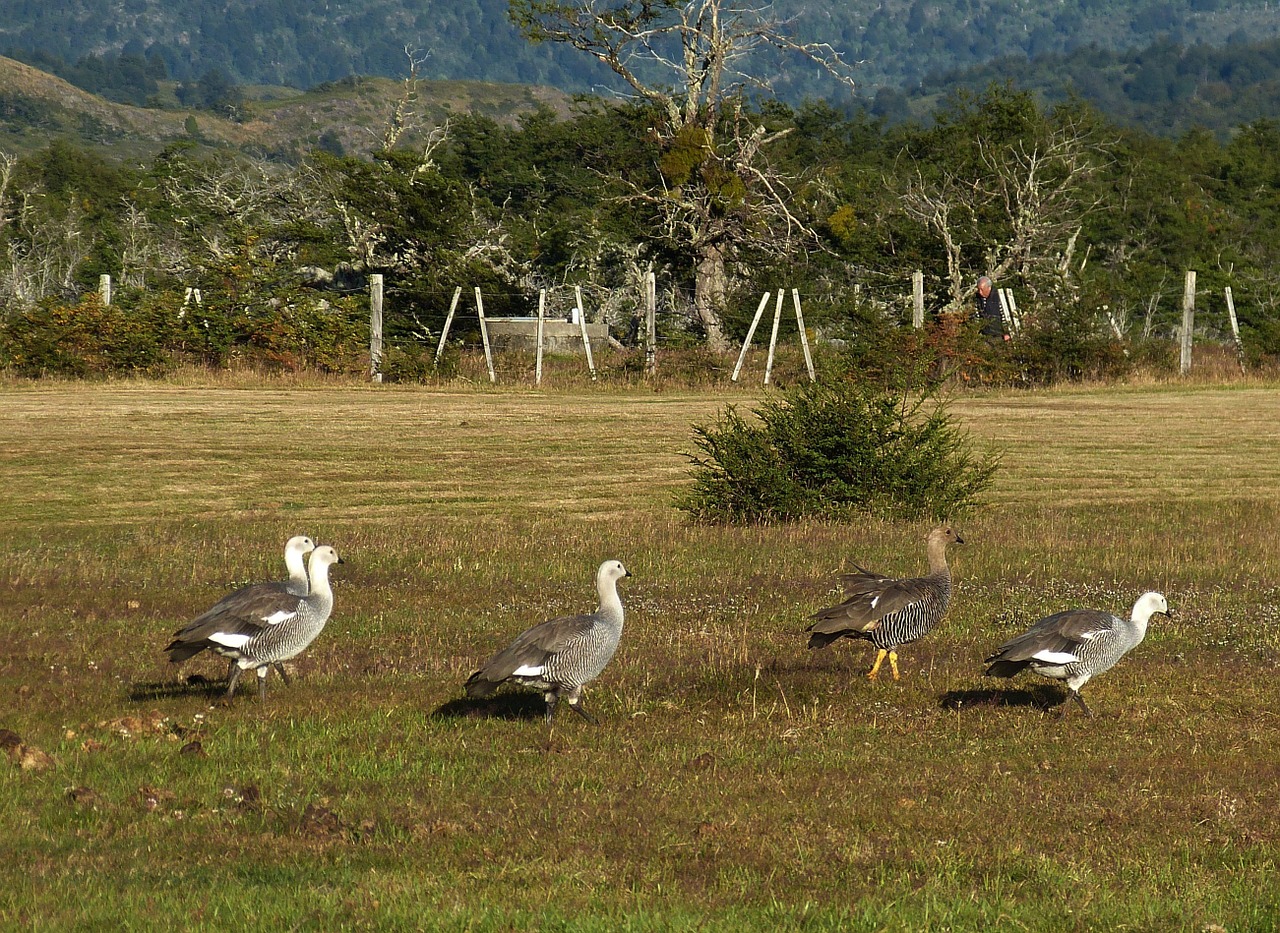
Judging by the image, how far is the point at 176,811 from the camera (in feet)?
27.0

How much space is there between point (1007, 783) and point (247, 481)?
18515 mm

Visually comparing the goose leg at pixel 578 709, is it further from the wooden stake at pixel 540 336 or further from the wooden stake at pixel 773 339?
the wooden stake at pixel 773 339

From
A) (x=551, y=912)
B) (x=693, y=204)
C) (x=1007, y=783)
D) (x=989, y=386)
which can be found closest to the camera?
(x=551, y=912)

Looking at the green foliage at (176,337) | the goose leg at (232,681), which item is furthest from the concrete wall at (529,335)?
the goose leg at (232,681)

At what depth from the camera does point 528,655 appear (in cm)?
962

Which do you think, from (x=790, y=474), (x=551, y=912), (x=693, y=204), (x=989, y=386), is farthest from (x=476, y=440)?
(x=551, y=912)

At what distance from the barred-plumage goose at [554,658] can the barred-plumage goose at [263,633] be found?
138 centimetres

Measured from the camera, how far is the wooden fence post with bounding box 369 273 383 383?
4203 centimetres

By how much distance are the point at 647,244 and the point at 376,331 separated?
40.8ft

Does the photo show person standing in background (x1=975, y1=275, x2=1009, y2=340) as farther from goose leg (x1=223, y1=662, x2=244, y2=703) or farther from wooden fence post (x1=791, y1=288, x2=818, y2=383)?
goose leg (x1=223, y1=662, x2=244, y2=703)

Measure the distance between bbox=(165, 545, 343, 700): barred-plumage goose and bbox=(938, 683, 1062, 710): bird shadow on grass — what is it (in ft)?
14.2

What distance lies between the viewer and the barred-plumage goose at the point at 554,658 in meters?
9.57

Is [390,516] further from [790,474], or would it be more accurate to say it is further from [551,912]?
[551,912]

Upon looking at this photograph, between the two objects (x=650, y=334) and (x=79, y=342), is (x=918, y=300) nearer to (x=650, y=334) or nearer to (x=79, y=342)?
(x=650, y=334)
